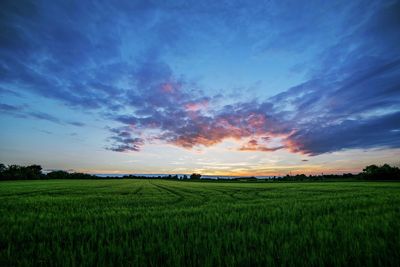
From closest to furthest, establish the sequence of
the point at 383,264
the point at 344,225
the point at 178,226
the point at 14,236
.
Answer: the point at 383,264 < the point at 14,236 < the point at 344,225 < the point at 178,226

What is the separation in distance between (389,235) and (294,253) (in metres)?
2.46

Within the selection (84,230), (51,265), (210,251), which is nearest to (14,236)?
(84,230)

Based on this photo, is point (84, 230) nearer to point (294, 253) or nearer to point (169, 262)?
point (169, 262)

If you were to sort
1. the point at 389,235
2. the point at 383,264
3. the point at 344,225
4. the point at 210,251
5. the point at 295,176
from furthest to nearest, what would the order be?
the point at 295,176, the point at 344,225, the point at 389,235, the point at 210,251, the point at 383,264

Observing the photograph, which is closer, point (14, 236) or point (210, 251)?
point (210, 251)

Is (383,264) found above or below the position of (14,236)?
above

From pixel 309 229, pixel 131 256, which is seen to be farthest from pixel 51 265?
pixel 309 229

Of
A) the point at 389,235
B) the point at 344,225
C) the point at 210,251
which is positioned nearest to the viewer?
the point at 210,251

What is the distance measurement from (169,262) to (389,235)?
4328 mm

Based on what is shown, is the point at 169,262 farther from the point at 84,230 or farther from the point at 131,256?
the point at 84,230

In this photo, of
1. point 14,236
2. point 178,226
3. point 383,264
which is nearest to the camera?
point 383,264

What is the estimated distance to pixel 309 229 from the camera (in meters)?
4.76

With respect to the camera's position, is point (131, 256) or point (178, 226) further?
point (178, 226)

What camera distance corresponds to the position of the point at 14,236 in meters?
4.71
